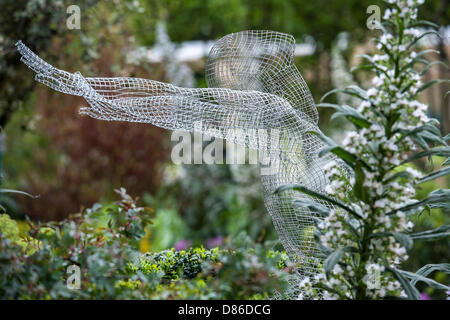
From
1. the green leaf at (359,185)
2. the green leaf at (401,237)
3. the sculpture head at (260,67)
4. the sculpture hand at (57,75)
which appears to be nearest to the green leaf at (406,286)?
the green leaf at (401,237)

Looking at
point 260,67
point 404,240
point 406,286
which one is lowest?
point 406,286

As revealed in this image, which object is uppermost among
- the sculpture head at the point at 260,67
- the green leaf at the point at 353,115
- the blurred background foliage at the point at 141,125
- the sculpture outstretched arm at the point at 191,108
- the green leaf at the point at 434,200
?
the blurred background foliage at the point at 141,125

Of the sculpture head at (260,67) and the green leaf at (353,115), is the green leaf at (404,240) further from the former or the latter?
the sculpture head at (260,67)

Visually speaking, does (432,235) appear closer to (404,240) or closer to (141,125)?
(404,240)

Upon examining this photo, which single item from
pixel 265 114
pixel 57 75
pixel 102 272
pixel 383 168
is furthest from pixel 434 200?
pixel 57 75

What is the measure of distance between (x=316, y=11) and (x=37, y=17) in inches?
229

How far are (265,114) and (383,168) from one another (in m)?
0.64

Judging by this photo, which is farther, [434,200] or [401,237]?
[434,200]

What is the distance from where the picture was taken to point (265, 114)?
2275mm

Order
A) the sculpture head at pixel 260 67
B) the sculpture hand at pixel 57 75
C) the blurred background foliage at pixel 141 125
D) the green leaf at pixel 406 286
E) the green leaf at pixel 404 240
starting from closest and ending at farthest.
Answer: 1. the green leaf at pixel 404 240
2. the green leaf at pixel 406 286
3. the sculpture hand at pixel 57 75
4. the sculpture head at pixel 260 67
5. the blurred background foliage at pixel 141 125

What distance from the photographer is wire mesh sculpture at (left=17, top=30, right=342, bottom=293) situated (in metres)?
2.16

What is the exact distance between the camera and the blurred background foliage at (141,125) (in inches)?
181

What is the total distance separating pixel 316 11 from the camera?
9.00 meters
